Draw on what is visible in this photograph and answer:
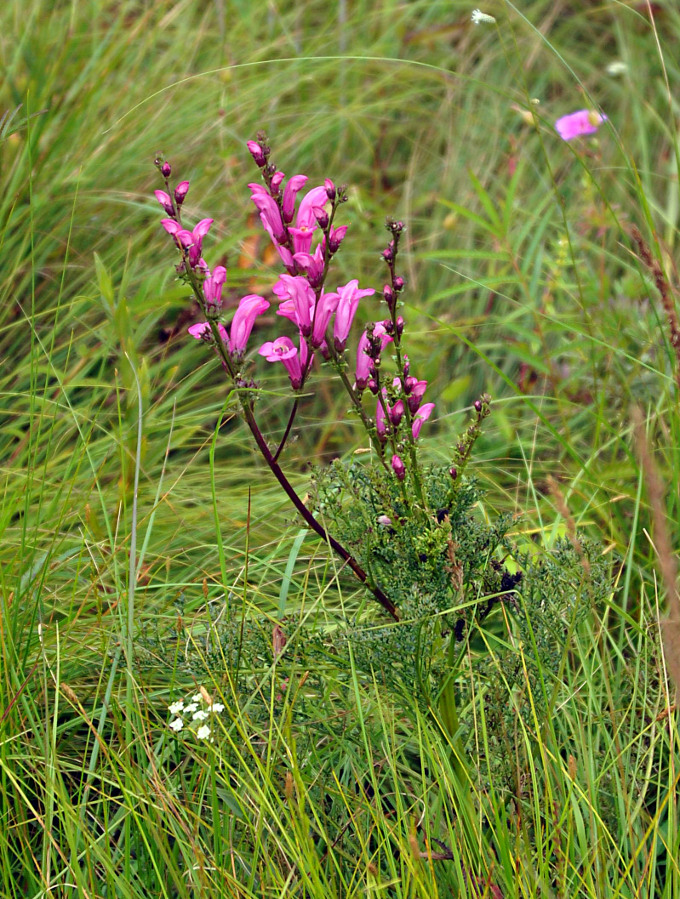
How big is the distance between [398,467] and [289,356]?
0.89 ft

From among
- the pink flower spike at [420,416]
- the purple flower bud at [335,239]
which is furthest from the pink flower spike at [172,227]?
the pink flower spike at [420,416]

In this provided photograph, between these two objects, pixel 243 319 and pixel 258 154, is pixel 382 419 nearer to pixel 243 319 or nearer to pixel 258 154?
pixel 243 319

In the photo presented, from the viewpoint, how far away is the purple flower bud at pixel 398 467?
65.2 inches

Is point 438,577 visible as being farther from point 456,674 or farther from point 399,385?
point 399,385

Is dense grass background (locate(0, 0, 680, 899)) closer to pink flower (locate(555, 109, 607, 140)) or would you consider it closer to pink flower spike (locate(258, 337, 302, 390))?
pink flower (locate(555, 109, 607, 140))

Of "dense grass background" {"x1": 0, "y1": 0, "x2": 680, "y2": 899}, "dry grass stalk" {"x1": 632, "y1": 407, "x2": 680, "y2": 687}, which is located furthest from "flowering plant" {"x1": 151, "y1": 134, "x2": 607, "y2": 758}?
"dry grass stalk" {"x1": 632, "y1": 407, "x2": 680, "y2": 687}

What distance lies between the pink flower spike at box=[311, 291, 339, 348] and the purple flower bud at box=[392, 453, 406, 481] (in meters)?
0.23

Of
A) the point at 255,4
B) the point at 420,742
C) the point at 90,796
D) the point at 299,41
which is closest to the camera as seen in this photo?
the point at 420,742

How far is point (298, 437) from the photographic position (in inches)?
83.7

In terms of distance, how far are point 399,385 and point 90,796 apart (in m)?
1.03

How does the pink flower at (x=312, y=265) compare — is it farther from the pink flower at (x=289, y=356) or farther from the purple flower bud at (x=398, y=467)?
the purple flower bud at (x=398, y=467)

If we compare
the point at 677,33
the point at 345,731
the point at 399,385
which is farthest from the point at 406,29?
the point at 345,731

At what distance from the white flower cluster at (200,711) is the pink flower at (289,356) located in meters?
0.55

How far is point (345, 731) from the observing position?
1.79m
